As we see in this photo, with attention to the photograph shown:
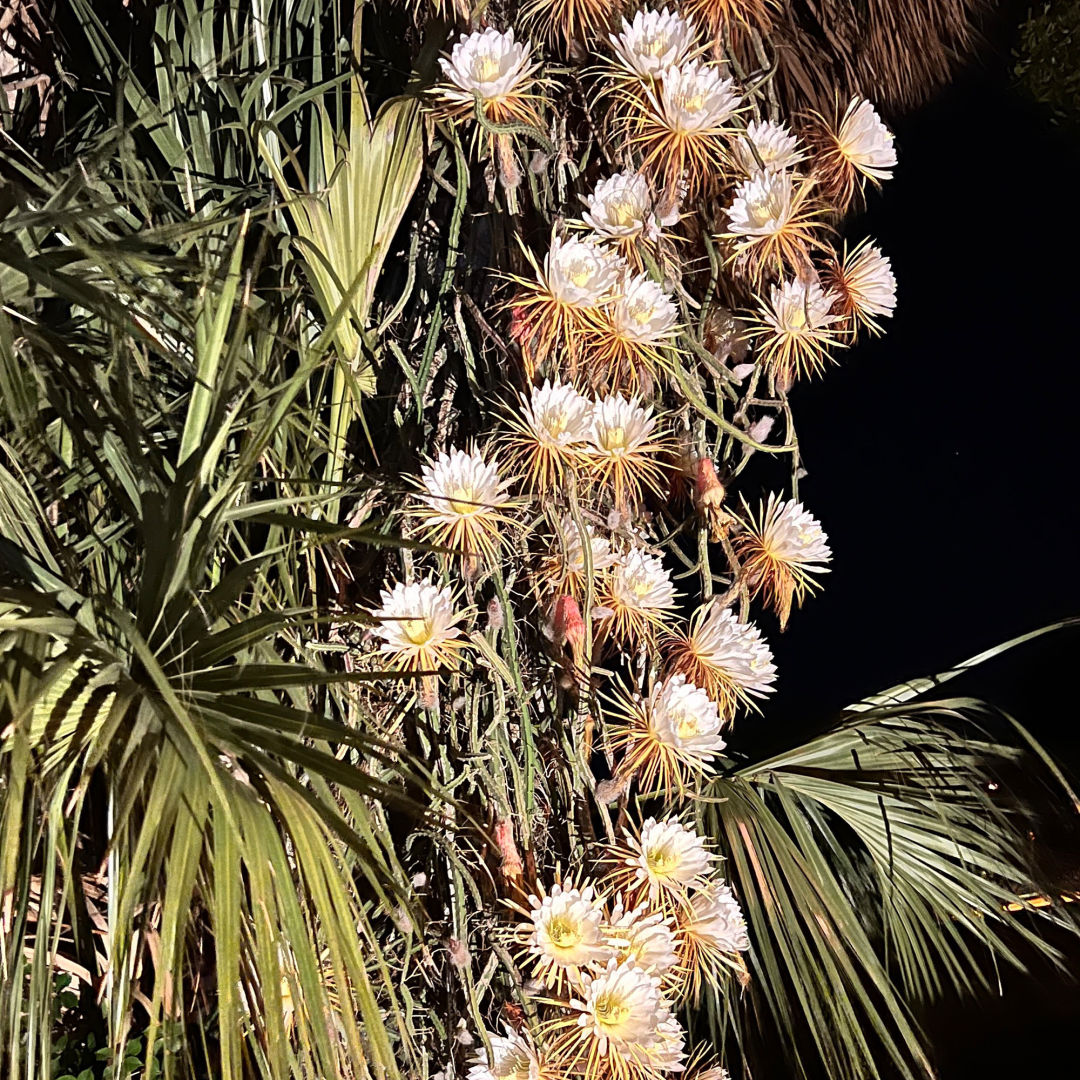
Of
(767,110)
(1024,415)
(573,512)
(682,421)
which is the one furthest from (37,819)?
(1024,415)

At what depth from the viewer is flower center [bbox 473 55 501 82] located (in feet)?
2.45

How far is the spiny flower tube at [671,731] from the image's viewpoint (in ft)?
2.58

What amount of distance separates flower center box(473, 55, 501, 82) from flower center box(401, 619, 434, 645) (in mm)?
404

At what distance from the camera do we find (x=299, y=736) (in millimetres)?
624

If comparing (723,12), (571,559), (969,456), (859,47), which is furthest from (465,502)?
(969,456)

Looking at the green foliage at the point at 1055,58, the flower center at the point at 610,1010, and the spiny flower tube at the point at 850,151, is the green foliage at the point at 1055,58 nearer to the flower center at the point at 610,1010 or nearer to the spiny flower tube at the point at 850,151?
the spiny flower tube at the point at 850,151

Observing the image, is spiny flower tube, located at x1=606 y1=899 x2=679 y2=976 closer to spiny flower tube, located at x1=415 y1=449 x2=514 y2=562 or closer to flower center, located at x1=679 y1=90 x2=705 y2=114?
spiny flower tube, located at x1=415 y1=449 x2=514 y2=562

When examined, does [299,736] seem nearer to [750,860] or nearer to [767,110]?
[750,860]

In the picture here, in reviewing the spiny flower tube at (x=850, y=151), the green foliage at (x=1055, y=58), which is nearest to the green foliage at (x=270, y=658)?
the spiny flower tube at (x=850, y=151)

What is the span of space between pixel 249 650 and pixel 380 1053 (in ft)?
1.00

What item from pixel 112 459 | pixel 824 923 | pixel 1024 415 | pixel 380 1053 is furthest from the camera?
pixel 1024 415

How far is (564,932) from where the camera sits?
2.42 ft

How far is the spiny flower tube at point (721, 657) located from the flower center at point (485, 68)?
1.48 feet

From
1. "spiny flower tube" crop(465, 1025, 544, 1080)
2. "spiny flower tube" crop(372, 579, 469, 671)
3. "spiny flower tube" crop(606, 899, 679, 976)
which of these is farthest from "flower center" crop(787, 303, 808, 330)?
"spiny flower tube" crop(465, 1025, 544, 1080)
